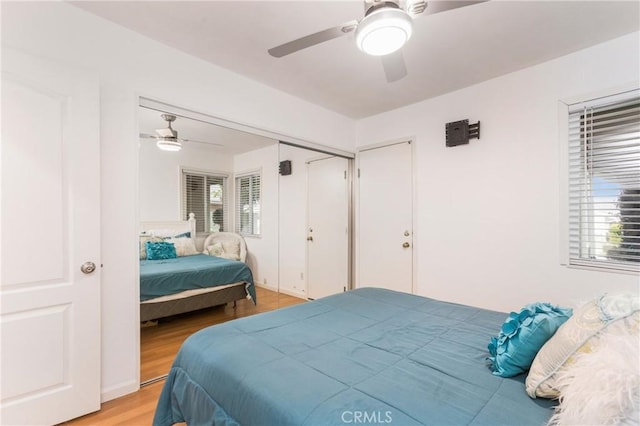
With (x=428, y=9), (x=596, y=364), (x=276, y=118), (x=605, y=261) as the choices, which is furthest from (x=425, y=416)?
(x=276, y=118)

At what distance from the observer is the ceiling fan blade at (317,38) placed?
4.63 feet

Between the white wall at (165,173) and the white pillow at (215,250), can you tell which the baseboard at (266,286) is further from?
the white wall at (165,173)

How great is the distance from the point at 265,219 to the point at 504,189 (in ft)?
7.97

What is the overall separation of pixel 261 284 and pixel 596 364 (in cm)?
304

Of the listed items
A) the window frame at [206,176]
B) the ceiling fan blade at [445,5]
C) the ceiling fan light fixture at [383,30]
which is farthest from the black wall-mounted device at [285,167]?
the ceiling fan blade at [445,5]

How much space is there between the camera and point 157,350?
2533 millimetres

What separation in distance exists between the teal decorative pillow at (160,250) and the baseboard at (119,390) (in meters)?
0.90

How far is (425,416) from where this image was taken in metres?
0.86

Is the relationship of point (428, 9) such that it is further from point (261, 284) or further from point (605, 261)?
point (261, 284)

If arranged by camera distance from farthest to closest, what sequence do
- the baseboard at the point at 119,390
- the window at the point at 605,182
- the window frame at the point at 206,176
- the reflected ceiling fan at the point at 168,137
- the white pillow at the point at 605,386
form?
the window frame at the point at 206,176, the reflected ceiling fan at the point at 168,137, the window at the point at 605,182, the baseboard at the point at 119,390, the white pillow at the point at 605,386

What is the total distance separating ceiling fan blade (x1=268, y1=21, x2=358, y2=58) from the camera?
55.6 inches

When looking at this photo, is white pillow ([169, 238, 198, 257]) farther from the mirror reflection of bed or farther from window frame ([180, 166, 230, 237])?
window frame ([180, 166, 230, 237])

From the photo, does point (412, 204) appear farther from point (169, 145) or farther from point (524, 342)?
point (169, 145)

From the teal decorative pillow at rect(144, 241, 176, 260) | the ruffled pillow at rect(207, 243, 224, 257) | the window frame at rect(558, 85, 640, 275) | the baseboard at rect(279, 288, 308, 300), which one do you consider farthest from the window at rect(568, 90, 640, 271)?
the teal decorative pillow at rect(144, 241, 176, 260)
